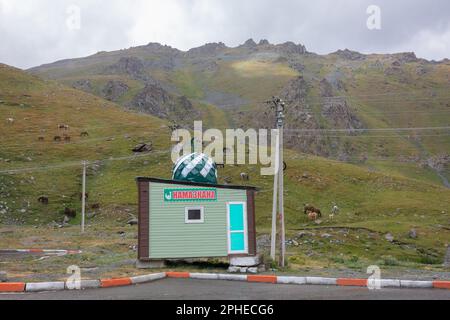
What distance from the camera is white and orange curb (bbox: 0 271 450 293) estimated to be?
1738 centimetres

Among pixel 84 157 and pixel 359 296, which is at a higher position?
pixel 84 157

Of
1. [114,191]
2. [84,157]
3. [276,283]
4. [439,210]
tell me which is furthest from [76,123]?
[276,283]

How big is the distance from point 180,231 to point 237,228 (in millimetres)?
2627

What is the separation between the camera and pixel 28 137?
85875 mm

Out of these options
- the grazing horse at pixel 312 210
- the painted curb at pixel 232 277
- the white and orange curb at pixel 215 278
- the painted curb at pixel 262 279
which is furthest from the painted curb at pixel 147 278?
the grazing horse at pixel 312 210

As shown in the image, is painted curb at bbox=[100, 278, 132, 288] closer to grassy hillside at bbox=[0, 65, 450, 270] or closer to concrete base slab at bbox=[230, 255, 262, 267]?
concrete base slab at bbox=[230, 255, 262, 267]

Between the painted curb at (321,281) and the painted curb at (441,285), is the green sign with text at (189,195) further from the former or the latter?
the painted curb at (441,285)

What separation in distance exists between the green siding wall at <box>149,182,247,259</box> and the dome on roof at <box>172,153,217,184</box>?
2.20 metres

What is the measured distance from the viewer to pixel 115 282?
18766 millimetres

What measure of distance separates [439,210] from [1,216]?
47480 mm

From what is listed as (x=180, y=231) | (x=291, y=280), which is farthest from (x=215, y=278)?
(x=180, y=231)

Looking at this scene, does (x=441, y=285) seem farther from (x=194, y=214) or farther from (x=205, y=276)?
(x=194, y=214)

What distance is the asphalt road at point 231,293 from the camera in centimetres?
1583
